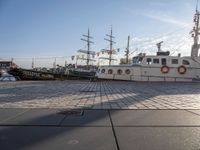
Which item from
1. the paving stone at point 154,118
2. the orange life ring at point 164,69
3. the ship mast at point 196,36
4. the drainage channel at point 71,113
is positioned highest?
the ship mast at point 196,36

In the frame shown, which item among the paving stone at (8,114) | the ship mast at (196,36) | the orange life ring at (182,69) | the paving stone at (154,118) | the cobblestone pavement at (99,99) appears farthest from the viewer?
the ship mast at (196,36)

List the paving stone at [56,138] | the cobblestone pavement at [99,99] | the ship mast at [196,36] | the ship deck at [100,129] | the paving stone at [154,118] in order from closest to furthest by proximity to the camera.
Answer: the paving stone at [56,138] → the ship deck at [100,129] → the paving stone at [154,118] → the cobblestone pavement at [99,99] → the ship mast at [196,36]

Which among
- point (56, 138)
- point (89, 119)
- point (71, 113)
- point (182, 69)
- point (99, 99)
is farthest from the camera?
point (182, 69)

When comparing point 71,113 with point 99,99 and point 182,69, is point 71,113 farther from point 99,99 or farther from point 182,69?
point 182,69

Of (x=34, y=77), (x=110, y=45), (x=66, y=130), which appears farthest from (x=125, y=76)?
(x=110, y=45)

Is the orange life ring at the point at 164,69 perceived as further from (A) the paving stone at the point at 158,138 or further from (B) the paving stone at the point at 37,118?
(A) the paving stone at the point at 158,138

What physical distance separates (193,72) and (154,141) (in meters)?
25.0

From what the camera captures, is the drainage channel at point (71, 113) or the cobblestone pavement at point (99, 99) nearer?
the drainage channel at point (71, 113)

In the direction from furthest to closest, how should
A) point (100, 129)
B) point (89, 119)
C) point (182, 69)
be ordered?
point (182, 69), point (89, 119), point (100, 129)

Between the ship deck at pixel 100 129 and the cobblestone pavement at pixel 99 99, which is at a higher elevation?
the cobblestone pavement at pixel 99 99

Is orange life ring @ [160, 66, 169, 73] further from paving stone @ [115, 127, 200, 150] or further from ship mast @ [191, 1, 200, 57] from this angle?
paving stone @ [115, 127, 200, 150]

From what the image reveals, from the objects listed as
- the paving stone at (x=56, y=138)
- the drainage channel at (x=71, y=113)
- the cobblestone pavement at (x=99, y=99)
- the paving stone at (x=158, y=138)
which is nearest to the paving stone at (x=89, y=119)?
the drainage channel at (x=71, y=113)

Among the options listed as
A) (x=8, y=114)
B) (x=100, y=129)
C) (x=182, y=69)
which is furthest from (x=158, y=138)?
(x=182, y=69)

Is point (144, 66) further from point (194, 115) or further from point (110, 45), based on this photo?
point (110, 45)
